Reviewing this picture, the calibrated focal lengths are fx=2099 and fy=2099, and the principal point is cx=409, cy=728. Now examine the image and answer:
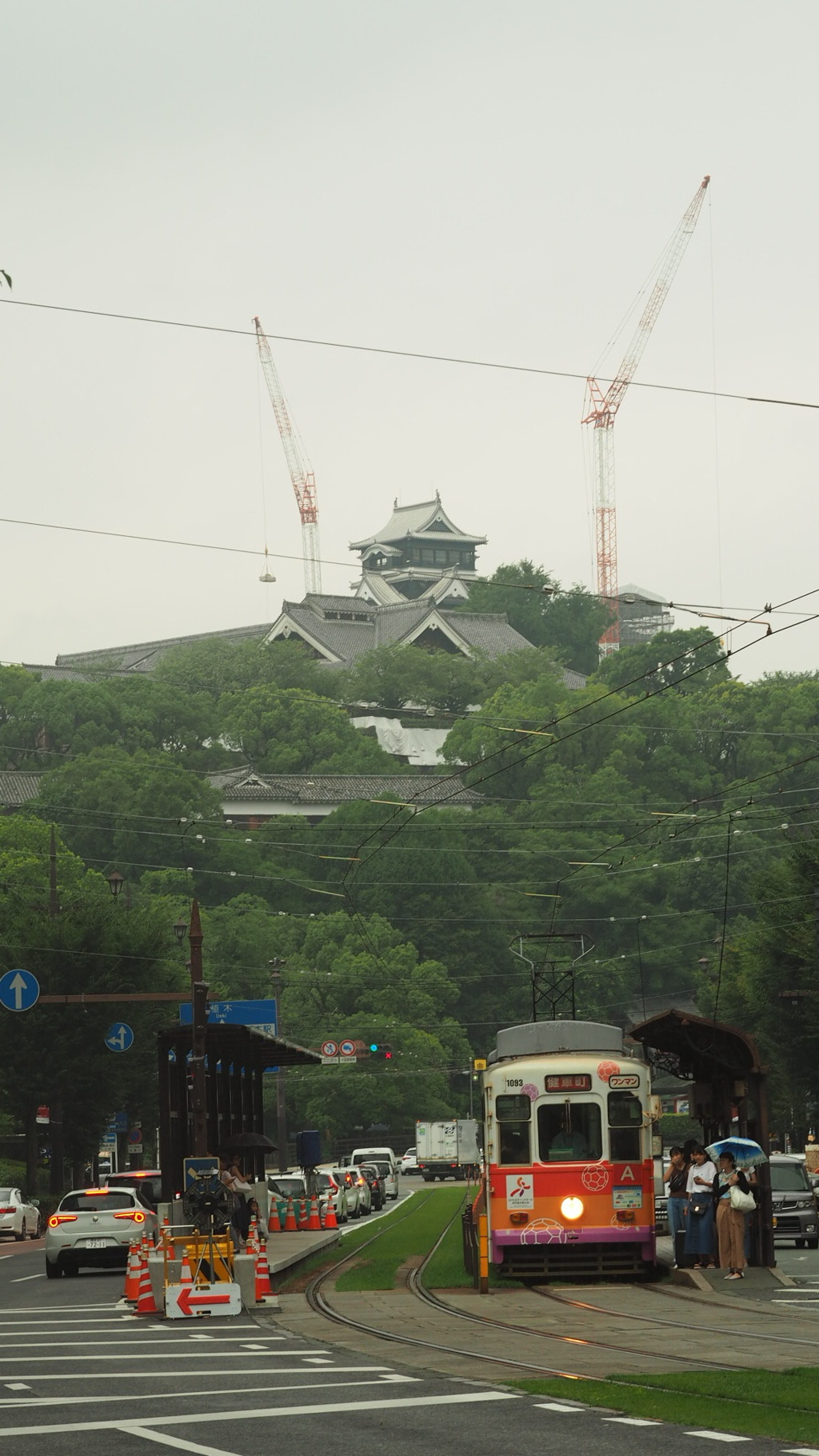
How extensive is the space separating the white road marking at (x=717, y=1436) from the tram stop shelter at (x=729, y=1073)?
11122 millimetres

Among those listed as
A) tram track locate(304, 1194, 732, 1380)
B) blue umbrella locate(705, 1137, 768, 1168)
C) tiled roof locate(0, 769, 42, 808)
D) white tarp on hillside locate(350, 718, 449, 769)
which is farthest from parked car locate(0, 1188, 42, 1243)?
white tarp on hillside locate(350, 718, 449, 769)

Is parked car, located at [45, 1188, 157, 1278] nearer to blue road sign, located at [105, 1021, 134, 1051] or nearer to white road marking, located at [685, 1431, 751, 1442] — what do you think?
white road marking, located at [685, 1431, 751, 1442]

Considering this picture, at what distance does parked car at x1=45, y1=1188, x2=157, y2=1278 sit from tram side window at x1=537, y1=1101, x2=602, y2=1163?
754 cm

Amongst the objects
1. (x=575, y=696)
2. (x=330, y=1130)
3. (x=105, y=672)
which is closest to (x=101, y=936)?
(x=330, y=1130)

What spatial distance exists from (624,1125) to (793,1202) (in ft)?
29.9

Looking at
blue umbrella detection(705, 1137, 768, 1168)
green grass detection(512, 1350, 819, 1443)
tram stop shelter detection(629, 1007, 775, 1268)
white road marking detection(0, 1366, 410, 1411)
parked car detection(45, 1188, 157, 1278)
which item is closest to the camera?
green grass detection(512, 1350, 819, 1443)

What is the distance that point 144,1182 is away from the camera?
33.5 metres

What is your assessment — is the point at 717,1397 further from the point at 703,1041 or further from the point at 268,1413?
the point at 703,1041

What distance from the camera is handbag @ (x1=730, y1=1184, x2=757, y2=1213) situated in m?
21.1

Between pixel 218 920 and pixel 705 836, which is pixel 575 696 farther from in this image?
pixel 218 920

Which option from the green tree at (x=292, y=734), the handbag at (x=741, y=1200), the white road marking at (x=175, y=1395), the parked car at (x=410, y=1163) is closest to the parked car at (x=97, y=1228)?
the handbag at (x=741, y=1200)

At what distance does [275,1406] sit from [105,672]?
453 feet

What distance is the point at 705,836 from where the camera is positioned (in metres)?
92.9

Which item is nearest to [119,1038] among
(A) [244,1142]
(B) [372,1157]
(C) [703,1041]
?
(B) [372,1157]
